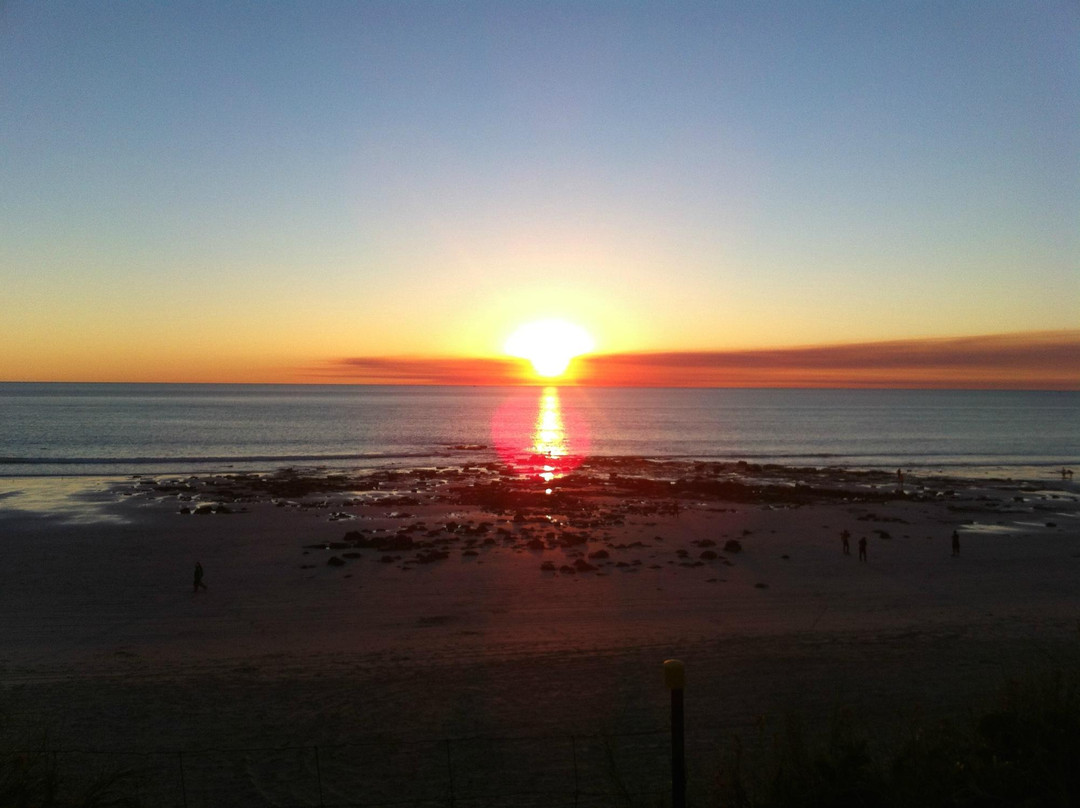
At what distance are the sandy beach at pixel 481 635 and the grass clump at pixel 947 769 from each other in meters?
2.13

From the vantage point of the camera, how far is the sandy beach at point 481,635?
1368 cm

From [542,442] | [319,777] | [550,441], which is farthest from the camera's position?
[550,441]

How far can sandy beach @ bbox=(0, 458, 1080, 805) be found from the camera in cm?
1368

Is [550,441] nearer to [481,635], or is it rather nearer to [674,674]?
[481,635]

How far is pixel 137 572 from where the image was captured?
27484 mm

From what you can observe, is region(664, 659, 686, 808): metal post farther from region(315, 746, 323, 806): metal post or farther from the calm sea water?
the calm sea water

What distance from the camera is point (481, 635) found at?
2036 centimetres

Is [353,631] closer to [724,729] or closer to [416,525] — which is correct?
[724,729]

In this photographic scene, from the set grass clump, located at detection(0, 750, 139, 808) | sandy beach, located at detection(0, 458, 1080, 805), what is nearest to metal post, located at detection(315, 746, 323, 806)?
sandy beach, located at detection(0, 458, 1080, 805)

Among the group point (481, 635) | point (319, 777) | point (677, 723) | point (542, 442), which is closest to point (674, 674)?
point (677, 723)

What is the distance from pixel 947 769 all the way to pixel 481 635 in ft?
43.4

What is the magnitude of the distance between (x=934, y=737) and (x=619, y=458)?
66.3 meters

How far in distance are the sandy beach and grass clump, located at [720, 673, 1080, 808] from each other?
6.98 feet

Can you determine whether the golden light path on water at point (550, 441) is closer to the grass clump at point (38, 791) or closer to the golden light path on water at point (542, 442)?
the golden light path on water at point (542, 442)
